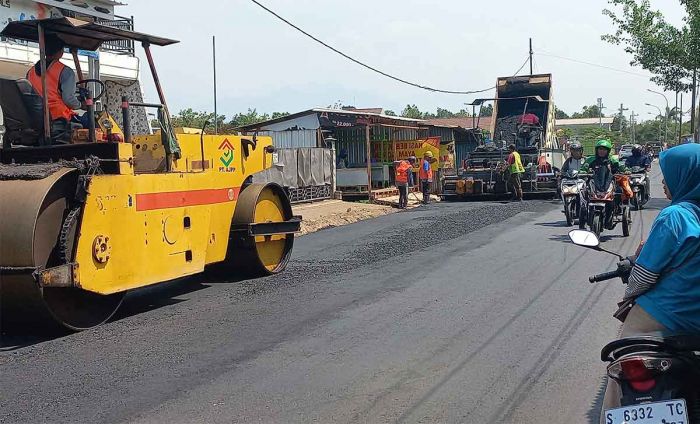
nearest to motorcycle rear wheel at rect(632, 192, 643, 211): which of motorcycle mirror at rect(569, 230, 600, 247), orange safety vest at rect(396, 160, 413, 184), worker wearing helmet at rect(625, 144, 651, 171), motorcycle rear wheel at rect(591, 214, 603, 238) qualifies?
worker wearing helmet at rect(625, 144, 651, 171)

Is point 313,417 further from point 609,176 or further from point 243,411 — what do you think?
point 609,176

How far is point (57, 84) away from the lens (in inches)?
308

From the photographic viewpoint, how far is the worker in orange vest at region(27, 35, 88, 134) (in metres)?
7.80

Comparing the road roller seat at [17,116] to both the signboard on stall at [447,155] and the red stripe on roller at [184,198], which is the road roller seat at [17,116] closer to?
the red stripe on roller at [184,198]

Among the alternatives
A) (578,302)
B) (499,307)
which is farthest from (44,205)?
(578,302)

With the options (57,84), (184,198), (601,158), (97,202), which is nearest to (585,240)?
(97,202)

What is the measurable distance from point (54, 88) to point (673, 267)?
21.1ft

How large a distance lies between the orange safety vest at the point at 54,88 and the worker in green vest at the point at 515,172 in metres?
16.5

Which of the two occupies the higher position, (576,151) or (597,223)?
(576,151)

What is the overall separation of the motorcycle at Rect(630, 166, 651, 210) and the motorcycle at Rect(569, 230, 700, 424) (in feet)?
48.6

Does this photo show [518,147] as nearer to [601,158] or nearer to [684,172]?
[601,158]

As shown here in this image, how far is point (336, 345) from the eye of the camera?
6547 millimetres

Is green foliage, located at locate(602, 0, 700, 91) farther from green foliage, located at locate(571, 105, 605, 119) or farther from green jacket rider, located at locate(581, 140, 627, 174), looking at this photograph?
green foliage, located at locate(571, 105, 605, 119)

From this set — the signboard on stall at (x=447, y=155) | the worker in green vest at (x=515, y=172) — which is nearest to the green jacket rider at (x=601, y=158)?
the worker in green vest at (x=515, y=172)
